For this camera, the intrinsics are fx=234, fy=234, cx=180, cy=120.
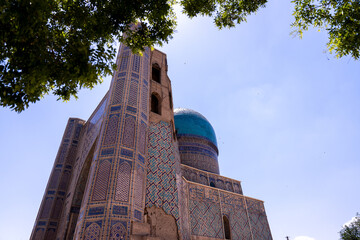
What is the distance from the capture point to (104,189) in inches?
220

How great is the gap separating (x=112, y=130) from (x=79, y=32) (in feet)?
12.0

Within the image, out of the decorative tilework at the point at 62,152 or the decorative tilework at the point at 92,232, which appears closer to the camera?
the decorative tilework at the point at 92,232

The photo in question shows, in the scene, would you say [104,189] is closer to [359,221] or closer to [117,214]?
[117,214]

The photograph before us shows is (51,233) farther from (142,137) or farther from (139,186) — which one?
(142,137)

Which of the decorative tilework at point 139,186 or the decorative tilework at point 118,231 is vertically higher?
the decorative tilework at point 139,186

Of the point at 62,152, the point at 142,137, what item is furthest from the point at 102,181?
the point at 62,152

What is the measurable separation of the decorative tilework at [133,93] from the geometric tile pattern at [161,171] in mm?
1035

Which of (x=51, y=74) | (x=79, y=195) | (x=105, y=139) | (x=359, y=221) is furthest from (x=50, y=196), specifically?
(x=359, y=221)

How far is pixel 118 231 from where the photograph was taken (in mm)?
5082

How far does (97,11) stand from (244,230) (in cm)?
1073

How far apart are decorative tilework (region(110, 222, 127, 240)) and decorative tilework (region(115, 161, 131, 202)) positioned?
0.57 m

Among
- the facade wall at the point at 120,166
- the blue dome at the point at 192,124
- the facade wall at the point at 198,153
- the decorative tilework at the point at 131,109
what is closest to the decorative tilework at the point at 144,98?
the facade wall at the point at 120,166

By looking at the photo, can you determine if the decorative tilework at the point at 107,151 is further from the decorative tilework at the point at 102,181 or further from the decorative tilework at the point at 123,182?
the decorative tilework at the point at 123,182

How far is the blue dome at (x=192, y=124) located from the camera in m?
17.4
